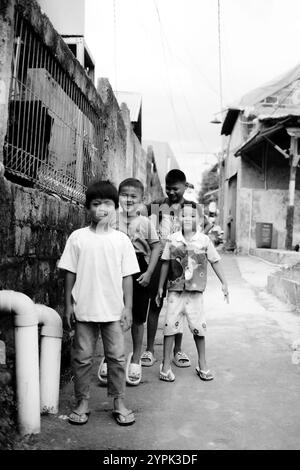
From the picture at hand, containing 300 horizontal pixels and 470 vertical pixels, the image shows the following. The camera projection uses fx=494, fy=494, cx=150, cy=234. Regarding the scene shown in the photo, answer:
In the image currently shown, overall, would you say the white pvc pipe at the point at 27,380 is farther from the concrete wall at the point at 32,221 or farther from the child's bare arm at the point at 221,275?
the child's bare arm at the point at 221,275

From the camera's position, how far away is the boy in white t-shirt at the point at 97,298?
3051mm

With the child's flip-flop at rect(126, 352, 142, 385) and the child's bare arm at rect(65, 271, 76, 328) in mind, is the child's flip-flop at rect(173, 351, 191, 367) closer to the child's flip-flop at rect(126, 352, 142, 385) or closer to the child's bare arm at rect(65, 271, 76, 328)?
the child's flip-flop at rect(126, 352, 142, 385)

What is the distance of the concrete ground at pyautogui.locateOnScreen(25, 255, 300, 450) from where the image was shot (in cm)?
278

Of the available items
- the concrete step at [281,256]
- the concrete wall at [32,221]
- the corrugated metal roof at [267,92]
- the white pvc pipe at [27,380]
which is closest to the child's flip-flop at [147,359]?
the concrete wall at [32,221]

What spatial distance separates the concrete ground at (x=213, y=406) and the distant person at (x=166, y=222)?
0.45 ft

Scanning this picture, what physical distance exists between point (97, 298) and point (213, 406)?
1126 millimetres

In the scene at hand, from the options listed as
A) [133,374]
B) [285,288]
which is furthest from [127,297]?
[285,288]

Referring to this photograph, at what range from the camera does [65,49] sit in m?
4.59

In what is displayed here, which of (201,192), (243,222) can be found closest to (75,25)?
(243,222)

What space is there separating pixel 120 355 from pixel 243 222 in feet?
52.6

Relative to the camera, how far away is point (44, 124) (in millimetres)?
4309

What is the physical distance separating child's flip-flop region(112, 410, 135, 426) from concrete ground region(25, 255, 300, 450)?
0.04 metres

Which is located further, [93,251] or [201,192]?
[201,192]

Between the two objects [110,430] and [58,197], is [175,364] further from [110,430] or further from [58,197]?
[58,197]
